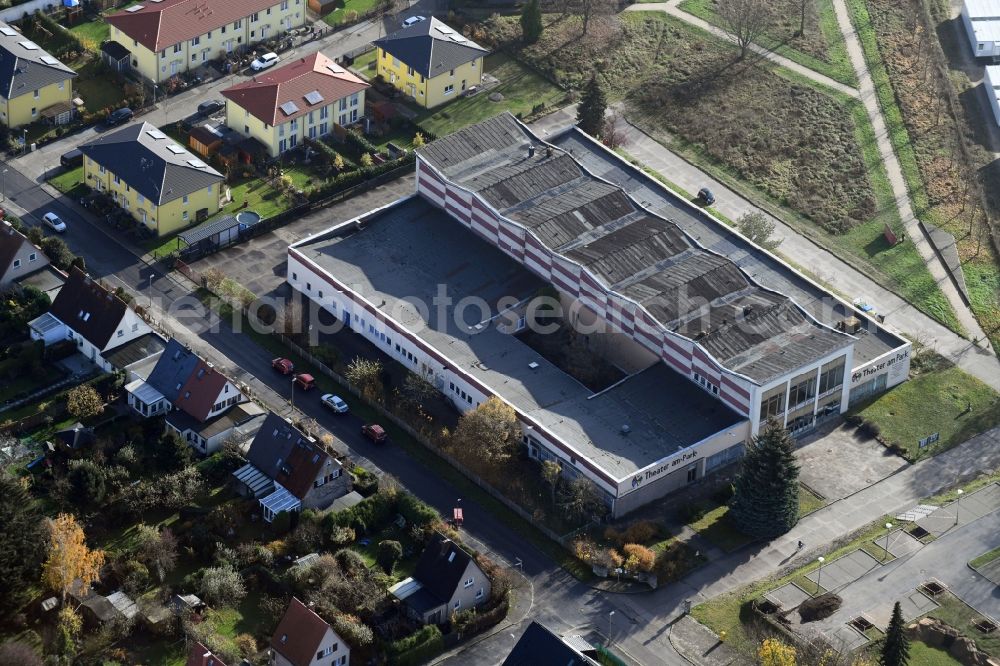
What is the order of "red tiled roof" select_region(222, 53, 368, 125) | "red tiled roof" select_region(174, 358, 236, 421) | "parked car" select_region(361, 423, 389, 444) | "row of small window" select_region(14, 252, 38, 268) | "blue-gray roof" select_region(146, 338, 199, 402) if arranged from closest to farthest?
1. "red tiled roof" select_region(174, 358, 236, 421)
2. "parked car" select_region(361, 423, 389, 444)
3. "blue-gray roof" select_region(146, 338, 199, 402)
4. "row of small window" select_region(14, 252, 38, 268)
5. "red tiled roof" select_region(222, 53, 368, 125)

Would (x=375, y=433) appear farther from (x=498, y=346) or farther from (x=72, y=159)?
(x=72, y=159)

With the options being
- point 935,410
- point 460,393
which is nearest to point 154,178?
point 460,393

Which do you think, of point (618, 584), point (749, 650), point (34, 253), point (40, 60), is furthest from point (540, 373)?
point (40, 60)

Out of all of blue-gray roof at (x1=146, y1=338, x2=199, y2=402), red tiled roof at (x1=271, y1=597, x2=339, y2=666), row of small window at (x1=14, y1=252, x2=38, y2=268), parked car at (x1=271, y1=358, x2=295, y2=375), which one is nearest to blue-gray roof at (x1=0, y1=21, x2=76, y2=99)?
row of small window at (x1=14, y1=252, x2=38, y2=268)

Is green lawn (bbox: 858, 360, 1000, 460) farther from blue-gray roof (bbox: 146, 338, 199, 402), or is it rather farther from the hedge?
blue-gray roof (bbox: 146, 338, 199, 402)

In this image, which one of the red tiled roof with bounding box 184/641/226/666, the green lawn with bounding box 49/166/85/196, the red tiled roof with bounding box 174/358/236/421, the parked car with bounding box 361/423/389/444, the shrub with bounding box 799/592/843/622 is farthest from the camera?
the green lawn with bounding box 49/166/85/196

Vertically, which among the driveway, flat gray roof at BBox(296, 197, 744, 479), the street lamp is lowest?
the driveway
